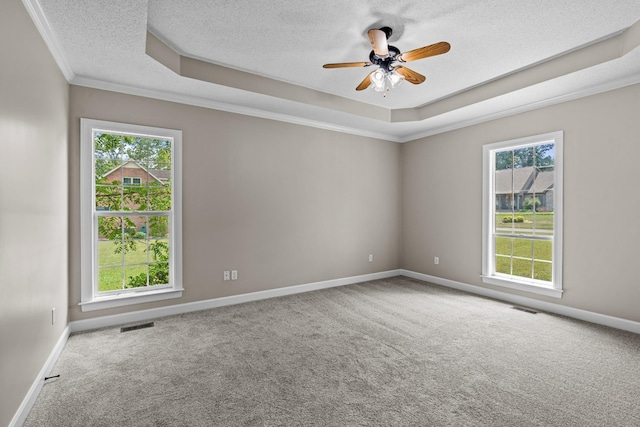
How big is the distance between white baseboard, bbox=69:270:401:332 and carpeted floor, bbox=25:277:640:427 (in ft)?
0.44

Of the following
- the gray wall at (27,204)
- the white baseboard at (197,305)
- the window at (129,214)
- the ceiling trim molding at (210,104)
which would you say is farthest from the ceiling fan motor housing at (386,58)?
the white baseboard at (197,305)

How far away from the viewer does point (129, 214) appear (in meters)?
3.44

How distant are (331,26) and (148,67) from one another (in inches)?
71.4

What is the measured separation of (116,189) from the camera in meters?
3.40

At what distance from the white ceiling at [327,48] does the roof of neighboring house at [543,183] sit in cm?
91

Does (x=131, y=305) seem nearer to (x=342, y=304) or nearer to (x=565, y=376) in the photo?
(x=342, y=304)

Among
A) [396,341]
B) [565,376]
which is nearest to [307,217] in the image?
[396,341]

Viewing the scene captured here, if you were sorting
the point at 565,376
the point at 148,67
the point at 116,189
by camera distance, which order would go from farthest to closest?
the point at 116,189, the point at 148,67, the point at 565,376

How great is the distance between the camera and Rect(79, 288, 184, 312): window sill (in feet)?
10.5

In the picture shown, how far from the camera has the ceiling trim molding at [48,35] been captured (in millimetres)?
2024

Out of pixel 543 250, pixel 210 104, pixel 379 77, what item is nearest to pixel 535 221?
pixel 543 250

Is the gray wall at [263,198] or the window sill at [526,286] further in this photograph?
the window sill at [526,286]

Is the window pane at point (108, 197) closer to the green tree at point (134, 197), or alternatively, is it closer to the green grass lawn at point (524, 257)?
the green tree at point (134, 197)

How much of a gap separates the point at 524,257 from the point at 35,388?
17.2 ft
